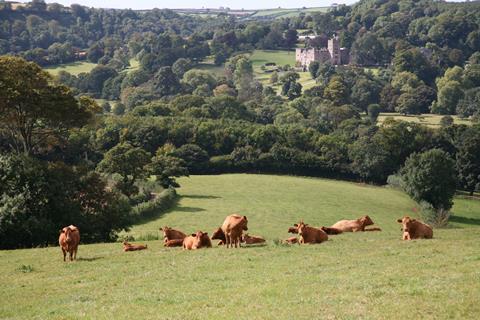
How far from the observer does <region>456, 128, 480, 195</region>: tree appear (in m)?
93.6

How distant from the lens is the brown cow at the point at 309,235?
89.4 ft

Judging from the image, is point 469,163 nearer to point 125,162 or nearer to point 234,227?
point 125,162

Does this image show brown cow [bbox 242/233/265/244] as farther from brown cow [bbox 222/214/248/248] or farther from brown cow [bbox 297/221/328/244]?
brown cow [bbox 297/221/328/244]

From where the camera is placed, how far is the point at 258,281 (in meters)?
18.2

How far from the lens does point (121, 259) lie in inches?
969

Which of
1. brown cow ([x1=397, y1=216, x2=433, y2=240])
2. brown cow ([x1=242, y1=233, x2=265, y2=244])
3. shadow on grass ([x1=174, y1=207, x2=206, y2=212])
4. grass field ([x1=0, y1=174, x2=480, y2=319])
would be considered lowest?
shadow on grass ([x1=174, y1=207, x2=206, y2=212])

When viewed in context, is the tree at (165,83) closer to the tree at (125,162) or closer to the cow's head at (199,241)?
the tree at (125,162)

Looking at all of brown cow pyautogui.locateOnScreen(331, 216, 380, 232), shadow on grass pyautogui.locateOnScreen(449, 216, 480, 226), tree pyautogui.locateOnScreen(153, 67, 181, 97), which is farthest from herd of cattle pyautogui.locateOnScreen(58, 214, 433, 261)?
tree pyautogui.locateOnScreen(153, 67, 181, 97)

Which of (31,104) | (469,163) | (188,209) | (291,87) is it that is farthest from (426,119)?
(31,104)

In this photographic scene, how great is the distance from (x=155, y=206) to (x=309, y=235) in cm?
4092

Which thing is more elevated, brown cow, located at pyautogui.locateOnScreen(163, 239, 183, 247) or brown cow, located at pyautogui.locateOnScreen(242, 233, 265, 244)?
brown cow, located at pyautogui.locateOnScreen(242, 233, 265, 244)

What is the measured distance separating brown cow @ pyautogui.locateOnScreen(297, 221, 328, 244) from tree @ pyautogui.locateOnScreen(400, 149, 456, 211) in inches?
1935

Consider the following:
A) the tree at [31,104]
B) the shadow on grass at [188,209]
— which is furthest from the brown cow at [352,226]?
the shadow on grass at [188,209]

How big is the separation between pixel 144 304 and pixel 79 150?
285 ft
